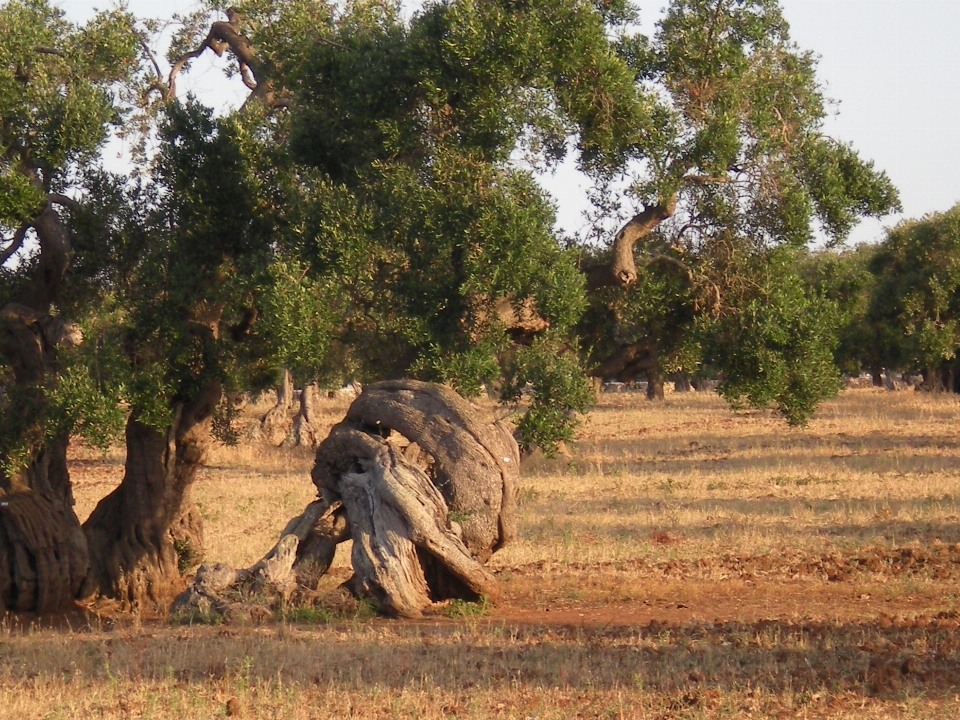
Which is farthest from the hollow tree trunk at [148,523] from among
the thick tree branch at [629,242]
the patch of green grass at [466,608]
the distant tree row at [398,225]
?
the thick tree branch at [629,242]

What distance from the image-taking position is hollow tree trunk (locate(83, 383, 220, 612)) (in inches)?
570

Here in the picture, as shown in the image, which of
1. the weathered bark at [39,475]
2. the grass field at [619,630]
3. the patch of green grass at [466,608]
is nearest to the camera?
the grass field at [619,630]

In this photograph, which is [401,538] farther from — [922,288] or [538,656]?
[922,288]

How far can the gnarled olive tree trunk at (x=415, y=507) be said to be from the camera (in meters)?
11.0

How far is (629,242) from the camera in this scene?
39.0 ft

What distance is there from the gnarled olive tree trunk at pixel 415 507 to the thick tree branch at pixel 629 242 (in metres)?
2.02

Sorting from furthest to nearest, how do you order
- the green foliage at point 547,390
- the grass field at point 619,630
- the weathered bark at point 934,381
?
the weathered bark at point 934,381 → the green foliage at point 547,390 → the grass field at point 619,630

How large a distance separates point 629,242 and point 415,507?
11.5 feet

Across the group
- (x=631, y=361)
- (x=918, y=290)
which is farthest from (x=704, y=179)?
(x=918, y=290)

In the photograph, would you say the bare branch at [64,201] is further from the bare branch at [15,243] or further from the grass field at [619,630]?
the grass field at [619,630]

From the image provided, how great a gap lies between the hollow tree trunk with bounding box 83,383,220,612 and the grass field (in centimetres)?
112

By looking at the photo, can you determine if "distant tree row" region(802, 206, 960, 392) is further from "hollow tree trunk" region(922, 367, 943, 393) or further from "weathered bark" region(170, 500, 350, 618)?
"weathered bark" region(170, 500, 350, 618)

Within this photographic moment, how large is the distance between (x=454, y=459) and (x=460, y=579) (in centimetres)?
116

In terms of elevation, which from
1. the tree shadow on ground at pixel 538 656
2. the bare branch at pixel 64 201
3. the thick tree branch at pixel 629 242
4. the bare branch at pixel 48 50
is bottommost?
the tree shadow on ground at pixel 538 656
